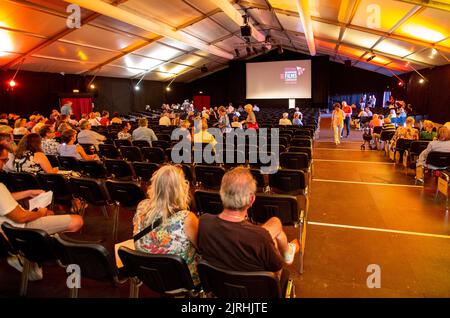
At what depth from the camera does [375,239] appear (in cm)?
398

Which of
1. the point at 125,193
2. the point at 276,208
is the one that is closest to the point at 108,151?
the point at 125,193

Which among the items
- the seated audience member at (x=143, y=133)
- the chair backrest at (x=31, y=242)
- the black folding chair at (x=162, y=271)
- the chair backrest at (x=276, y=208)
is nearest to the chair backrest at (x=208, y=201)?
the chair backrest at (x=276, y=208)

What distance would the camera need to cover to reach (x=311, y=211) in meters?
5.00

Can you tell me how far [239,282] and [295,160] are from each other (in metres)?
4.12

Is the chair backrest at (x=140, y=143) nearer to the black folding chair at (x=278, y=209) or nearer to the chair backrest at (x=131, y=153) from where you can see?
the chair backrest at (x=131, y=153)

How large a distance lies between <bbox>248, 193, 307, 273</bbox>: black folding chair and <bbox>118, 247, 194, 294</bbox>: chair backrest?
1318 mm

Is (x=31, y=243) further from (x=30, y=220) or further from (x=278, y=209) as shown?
(x=278, y=209)

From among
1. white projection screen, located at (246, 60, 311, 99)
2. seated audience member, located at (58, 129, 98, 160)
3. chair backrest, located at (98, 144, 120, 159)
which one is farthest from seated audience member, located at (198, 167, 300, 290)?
white projection screen, located at (246, 60, 311, 99)

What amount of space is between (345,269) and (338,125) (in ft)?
29.6

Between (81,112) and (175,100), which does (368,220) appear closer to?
(81,112)

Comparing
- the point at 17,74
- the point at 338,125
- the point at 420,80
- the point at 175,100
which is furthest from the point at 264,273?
the point at 175,100

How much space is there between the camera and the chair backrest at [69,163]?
540cm

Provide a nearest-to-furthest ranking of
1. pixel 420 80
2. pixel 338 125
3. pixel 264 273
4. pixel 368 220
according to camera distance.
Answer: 1. pixel 264 273
2. pixel 368 220
3. pixel 338 125
4. pixel 420 80

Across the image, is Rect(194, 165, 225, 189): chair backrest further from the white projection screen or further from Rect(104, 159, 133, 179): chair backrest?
the white projection screen
